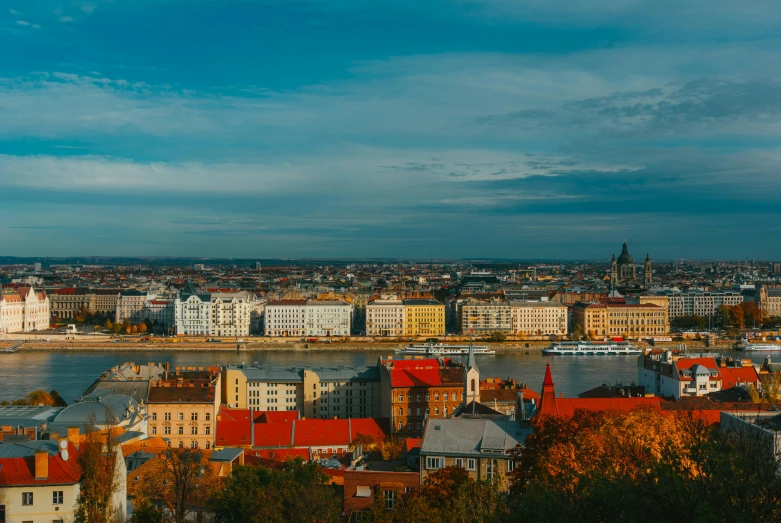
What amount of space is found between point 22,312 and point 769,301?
30.3 metres

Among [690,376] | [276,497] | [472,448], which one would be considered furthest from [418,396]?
[276,497]

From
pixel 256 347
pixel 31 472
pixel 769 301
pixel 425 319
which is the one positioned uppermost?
pixel 31 472

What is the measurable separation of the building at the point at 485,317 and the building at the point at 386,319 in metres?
2.39

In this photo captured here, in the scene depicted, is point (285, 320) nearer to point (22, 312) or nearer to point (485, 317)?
point (485, 317)

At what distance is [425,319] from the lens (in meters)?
37.3

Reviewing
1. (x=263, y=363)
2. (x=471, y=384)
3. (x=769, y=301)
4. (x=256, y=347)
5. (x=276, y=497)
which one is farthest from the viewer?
(x=769, y=301)

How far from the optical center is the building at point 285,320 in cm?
3697

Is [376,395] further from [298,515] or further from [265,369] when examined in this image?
[298,515]

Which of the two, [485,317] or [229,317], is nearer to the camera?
[229,317]

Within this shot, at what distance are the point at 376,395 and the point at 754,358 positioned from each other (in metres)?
17.2

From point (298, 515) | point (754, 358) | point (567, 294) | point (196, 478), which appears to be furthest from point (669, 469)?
point (567, 294)

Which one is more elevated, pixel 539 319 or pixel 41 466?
pixel 41 466

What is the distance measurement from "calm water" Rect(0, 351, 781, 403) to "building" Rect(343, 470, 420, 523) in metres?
10.4

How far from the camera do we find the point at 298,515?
22.1 feet
